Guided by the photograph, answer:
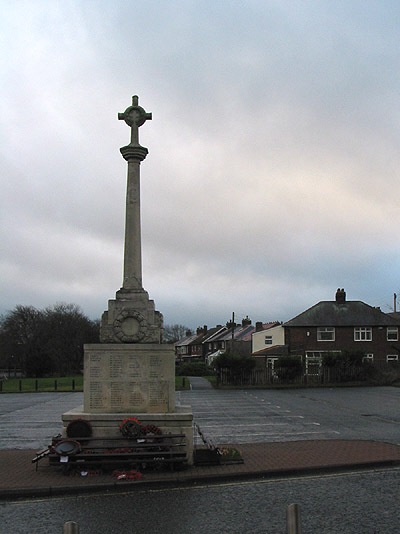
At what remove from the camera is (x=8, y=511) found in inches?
325

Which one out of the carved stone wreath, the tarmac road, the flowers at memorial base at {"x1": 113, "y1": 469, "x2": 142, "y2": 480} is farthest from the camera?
the tarmac road

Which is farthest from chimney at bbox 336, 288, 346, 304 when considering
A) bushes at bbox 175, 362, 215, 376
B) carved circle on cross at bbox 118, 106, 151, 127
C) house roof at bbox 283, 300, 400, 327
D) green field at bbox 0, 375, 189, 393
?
carved circle on cross at bbox 118, 106, 151, 127

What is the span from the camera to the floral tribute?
10.9 metres

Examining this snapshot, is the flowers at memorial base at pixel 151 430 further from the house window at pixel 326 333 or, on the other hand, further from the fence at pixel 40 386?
the house window at pixel 326 333

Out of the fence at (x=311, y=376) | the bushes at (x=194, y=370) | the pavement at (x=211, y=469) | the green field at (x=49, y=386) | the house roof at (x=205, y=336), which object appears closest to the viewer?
the pavement at (x=211, y=469)

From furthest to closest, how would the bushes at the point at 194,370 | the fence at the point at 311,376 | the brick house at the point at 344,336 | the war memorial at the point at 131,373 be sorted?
the bushes at the point at 194,370 → the brick house at the point at 344,336 → the fence at the point at 311,376 → the war memorial at the point at 131,373

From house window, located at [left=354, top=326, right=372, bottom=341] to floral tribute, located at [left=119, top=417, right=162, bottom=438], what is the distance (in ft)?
147

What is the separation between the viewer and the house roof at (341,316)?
175 ft

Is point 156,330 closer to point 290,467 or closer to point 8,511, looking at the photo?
point 290,467

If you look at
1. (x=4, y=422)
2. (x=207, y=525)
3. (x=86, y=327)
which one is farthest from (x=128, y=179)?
(x=86, y=327)

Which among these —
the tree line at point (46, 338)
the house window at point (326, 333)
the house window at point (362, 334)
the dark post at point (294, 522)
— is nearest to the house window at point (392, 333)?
the house window at point (362, 334)

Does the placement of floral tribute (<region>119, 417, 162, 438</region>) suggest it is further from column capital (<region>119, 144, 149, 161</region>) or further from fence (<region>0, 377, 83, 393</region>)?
fence (<region>0, 377, 83, 393</region>)

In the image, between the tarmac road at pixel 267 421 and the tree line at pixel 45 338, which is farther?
the tree line at pixel 45 338

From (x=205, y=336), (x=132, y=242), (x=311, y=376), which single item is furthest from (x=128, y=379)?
(x=205, y=336)
